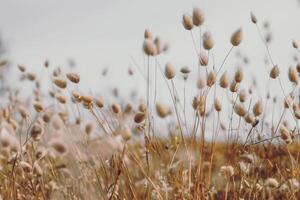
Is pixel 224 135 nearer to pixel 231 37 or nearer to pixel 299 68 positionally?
pixel 299 68

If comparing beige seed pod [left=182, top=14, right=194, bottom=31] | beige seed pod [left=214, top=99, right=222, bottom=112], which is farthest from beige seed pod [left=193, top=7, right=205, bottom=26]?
beige seed pod [left=214, top=99, right=222, bottom=112]

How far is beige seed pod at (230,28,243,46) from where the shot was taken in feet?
5.61

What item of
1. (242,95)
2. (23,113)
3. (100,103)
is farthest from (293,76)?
(23,113)

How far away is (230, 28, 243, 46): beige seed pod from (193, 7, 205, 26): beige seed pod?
12cm

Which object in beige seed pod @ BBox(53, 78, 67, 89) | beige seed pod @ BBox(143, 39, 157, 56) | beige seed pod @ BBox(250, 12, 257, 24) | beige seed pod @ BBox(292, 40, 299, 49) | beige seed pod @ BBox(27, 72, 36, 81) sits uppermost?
beige seed pod @ BBox(250, 12, 257, 24)

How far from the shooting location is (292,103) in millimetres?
1911

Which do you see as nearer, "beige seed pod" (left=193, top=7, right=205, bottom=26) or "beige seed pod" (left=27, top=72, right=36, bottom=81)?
"beige seed pod" (left=193, top=7, right=205, bottom=26)

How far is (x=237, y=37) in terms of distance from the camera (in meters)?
1.71

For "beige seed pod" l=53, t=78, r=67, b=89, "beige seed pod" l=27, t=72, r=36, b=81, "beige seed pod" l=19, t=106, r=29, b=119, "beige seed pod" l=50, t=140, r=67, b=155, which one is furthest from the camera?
"beige seed pod" l=27, t=72, r=36, b=81

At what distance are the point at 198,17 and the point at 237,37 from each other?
15 cm

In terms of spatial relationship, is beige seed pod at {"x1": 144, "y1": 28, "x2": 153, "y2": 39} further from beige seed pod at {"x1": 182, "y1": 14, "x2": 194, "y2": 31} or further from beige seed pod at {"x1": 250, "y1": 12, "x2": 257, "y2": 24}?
beige seed pod at {"x1": 250, "y1": 12, "x2": 257, "y2": 24}

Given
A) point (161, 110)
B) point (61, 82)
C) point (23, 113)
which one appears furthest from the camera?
point (23, 113)

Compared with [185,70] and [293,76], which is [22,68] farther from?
[293,76]

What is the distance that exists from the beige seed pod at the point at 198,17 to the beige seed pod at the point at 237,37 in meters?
0.12
